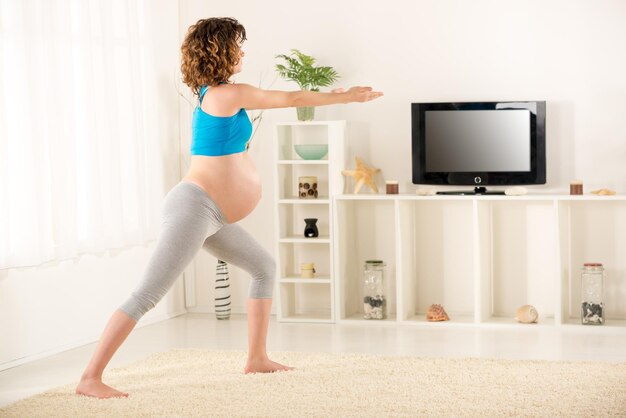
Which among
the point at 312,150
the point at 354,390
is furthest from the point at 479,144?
the point at 354,390

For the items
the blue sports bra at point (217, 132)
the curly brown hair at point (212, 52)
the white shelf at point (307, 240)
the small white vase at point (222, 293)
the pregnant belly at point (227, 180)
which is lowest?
the small white vase at point (222, 293)

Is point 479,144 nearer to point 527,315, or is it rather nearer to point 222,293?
point 527,315

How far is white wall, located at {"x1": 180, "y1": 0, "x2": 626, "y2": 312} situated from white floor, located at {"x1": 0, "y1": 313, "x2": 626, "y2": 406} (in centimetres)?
80

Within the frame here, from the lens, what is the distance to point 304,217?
573cm

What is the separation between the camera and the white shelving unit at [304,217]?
17.6ft

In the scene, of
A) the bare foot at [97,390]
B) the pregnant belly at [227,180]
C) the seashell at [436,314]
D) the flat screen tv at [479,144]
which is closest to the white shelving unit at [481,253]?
the seashell at [436,314]

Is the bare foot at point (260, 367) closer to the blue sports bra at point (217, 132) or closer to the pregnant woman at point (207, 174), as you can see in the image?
the pregnant woman at point (207, 174)

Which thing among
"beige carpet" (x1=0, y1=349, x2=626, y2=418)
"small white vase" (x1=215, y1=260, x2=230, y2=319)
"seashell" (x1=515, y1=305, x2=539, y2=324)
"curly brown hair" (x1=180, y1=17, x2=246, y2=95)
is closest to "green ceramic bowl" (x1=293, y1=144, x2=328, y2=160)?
"small white vase" (x1=215, y1=260, x2=230, y2=319)

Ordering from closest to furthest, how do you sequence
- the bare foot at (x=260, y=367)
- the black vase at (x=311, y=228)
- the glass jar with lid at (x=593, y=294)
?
the bare foot at (x=260, y=367) → the glass jar with lid at (x=593, y=294) → the black vase at (x=311, y=228)

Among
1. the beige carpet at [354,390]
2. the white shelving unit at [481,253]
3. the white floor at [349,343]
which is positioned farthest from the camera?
the white shelving unit at [481,253]

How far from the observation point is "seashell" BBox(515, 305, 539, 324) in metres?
5.09

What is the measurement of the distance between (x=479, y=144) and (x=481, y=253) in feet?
2.04

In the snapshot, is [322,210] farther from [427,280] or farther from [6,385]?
[6,385]

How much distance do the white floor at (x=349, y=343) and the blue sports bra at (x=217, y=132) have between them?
123 centimetres
